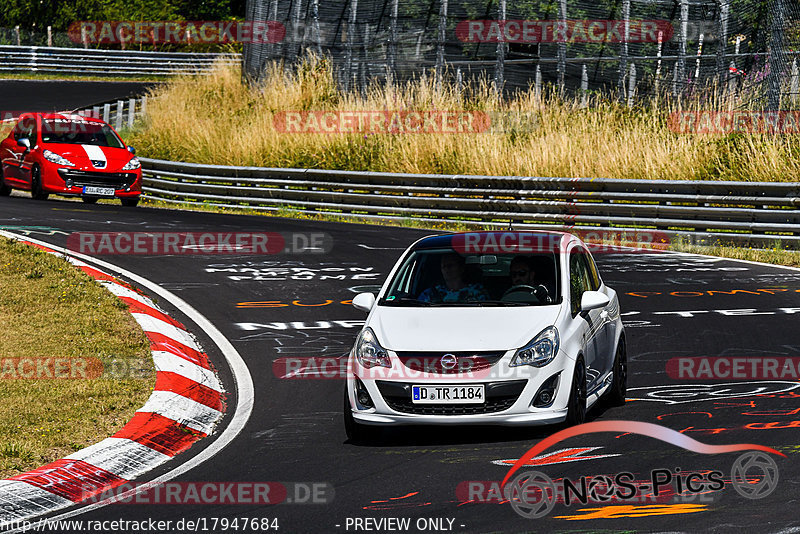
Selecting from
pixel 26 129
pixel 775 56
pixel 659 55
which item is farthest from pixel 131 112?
pixel 775 56

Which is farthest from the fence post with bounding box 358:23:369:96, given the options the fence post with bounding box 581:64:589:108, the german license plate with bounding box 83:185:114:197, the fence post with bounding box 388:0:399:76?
the german license plate with bounding box 83:185:114:197

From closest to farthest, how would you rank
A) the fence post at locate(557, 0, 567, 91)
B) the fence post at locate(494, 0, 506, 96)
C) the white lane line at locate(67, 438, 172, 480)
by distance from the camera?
the white lane line at locate(67, 438, 172, 480), the fence post at locate(557, 0, 567, 91), the fence post at locate(494, 0, 506, 96)

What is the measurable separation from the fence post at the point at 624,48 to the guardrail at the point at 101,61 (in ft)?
93.6

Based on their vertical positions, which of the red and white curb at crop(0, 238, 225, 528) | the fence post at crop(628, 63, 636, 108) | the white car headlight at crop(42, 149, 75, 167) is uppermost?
the fence post at crop(628, 63, 636, 108)

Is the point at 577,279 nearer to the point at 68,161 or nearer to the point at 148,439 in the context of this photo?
the point at 148,439

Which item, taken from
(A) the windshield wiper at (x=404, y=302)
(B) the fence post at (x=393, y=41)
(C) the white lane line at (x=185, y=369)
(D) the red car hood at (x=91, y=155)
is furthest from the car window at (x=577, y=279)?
(B) the fence post at (x=393, y=41)

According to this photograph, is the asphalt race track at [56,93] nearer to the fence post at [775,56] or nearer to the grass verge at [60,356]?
the fence post at [775,56]

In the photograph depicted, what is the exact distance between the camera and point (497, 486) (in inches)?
271

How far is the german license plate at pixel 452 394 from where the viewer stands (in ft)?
26.3

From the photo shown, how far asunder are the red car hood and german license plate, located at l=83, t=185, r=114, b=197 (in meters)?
0.42

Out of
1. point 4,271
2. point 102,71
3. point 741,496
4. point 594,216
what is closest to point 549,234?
point 741,496

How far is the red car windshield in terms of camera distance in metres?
25.6

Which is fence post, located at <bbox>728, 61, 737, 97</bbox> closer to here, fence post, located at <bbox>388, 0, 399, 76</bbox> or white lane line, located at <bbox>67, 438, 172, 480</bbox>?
fence post, located at <bbox>388, 0, 399, 76</bbox>

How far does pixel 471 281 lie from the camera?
9.36 m
